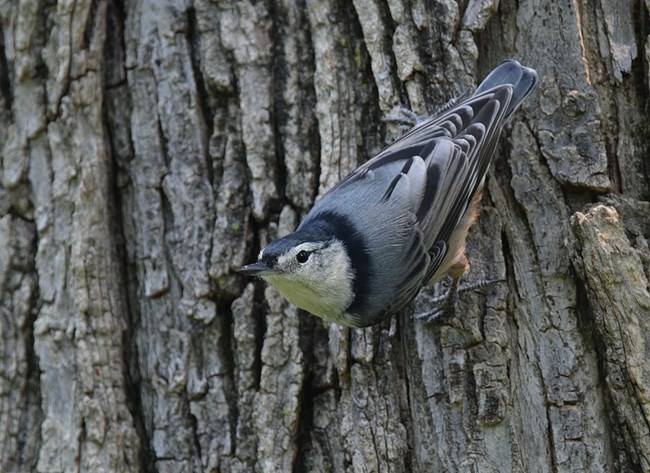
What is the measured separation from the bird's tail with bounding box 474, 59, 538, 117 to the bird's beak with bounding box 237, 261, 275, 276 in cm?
98

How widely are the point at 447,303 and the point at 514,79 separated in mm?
779

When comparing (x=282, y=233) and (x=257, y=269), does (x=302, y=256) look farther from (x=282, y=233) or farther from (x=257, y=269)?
(x=282, y=233)

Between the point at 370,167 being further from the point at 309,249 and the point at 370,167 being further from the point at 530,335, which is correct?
the point at 530,335

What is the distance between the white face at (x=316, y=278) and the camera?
2.72 meters

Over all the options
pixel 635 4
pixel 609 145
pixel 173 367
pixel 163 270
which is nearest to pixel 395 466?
pixel 173 367

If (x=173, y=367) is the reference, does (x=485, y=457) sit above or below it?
below

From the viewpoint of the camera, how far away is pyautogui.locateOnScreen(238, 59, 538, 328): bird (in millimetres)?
2785

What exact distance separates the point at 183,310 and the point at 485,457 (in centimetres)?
114

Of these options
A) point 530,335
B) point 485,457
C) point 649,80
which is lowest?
point 485,457

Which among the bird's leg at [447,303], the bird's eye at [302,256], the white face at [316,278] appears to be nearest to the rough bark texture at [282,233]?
the bird's leg at [447,303]

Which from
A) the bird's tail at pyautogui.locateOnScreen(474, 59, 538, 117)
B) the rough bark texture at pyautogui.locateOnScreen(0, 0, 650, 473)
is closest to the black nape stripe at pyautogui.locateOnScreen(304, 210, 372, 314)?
the rough bark texture at pyautogui.locateOnScreen(0, 0, 650, 473)

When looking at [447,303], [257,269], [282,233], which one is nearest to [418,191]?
[447,303]

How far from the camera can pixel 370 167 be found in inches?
114

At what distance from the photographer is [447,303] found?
2840 mm
